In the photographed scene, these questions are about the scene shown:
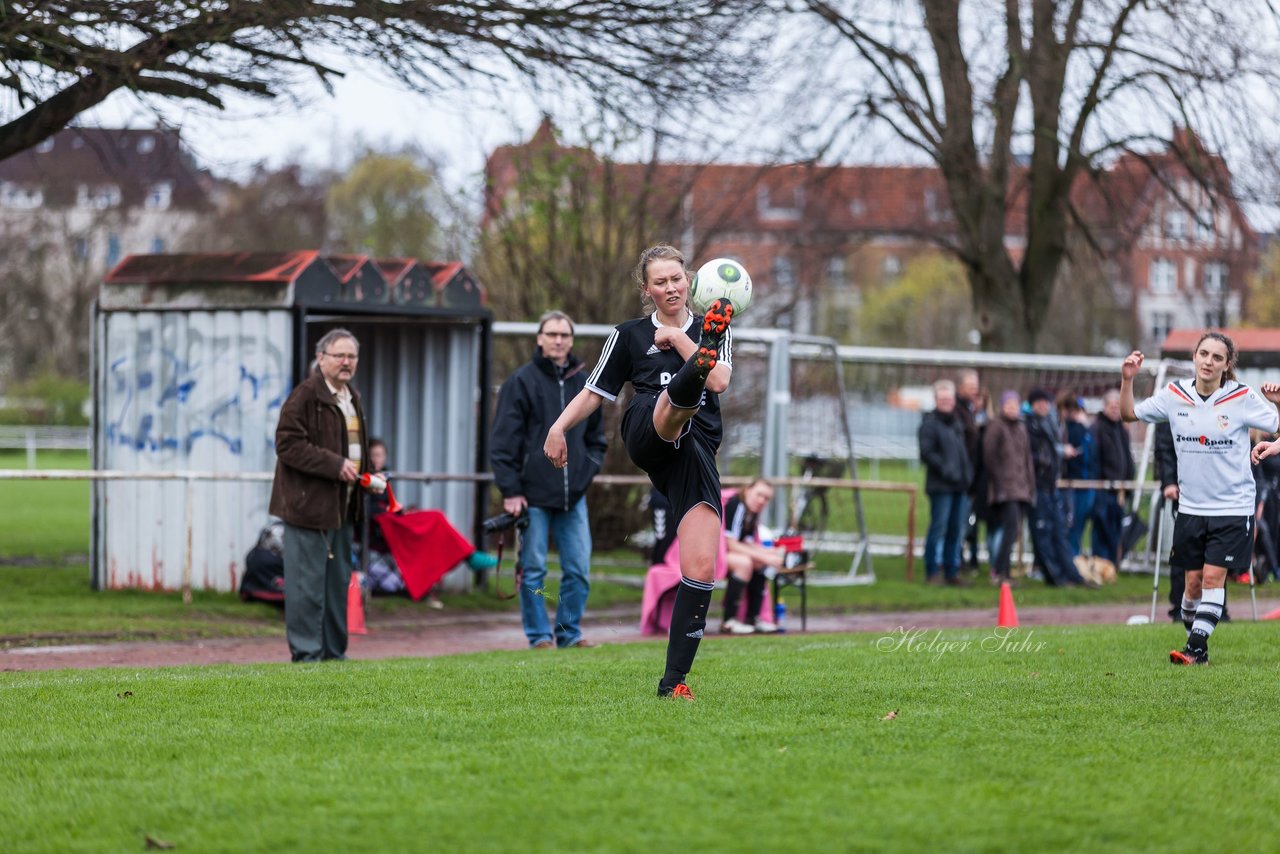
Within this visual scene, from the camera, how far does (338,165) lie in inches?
2643

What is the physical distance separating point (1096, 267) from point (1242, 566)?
69.9 feet

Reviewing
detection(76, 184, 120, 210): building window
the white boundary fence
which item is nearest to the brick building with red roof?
the white boundary fence

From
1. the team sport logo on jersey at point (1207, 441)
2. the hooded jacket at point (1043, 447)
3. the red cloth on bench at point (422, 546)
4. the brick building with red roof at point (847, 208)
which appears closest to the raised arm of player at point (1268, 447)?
the team sport logo on jersey at point (1207, 441)

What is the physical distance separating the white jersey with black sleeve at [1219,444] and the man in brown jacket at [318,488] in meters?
5.13

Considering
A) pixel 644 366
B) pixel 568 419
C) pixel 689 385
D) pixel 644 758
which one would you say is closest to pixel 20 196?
pixel 568 419

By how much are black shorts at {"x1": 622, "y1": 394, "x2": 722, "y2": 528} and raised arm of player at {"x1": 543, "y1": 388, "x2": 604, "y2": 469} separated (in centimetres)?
23

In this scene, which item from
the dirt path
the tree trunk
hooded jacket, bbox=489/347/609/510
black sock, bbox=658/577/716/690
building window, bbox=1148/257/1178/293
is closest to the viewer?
black sock, bbox=658/577/716/690

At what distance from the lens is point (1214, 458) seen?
952cm

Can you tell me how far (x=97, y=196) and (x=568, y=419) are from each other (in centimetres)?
5994

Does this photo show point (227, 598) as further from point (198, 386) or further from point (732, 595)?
point (732, 595)

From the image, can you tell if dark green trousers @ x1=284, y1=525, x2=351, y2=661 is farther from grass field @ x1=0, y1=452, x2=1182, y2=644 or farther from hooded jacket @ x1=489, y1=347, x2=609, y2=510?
grass field @ x1=0, y1=452, x2=1182, y2=644

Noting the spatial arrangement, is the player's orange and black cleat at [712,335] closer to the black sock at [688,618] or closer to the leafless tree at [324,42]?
the black sock at [688,618]

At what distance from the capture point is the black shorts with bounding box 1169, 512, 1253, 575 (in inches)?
371

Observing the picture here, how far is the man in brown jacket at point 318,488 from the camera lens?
10016mm
